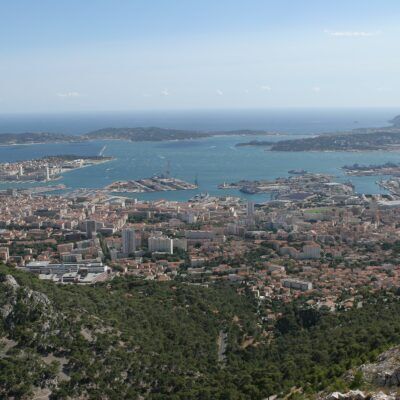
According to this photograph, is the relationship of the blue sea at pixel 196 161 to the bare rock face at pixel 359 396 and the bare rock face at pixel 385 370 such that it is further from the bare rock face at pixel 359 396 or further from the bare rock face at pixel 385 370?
the bare rock face at pixel 359 396

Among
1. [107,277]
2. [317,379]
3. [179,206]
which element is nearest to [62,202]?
[179,206]

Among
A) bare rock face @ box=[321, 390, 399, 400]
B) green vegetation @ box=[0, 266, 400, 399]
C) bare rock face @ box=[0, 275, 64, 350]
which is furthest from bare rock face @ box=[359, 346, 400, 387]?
bare rock face @ box=[0, 275, 64, 350]

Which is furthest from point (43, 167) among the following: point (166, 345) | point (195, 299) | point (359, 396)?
point (359, 396)

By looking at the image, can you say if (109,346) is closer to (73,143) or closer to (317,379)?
(317,379)

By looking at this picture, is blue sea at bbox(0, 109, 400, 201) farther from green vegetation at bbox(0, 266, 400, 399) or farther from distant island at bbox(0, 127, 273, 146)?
green vegetation at bbox(0, 266, 400, 399)

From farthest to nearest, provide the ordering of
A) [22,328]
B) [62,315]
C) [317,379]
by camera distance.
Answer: [62,315] < [22,328] < [317,379]

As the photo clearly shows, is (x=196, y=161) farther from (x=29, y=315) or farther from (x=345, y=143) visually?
(x=29, y=315)

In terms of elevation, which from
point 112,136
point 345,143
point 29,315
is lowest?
point 345,143
